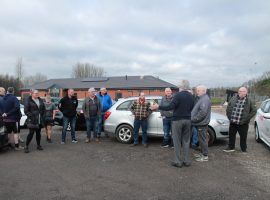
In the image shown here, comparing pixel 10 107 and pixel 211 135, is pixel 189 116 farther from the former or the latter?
pixel 10 107

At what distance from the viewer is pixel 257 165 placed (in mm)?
6527

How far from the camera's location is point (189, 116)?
6.38m

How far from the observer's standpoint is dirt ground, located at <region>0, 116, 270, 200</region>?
185 inches

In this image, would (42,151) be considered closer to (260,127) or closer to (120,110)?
(120,110)

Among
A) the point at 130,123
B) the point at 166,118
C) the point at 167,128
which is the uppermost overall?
the point at 166,118

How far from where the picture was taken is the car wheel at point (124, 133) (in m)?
9.09

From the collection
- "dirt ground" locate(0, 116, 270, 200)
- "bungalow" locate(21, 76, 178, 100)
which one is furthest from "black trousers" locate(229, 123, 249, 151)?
"bungalow" locate(21, 76, 178, 100)

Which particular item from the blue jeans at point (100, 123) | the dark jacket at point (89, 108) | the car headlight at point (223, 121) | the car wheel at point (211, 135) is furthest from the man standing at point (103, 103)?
the car headlight at point (223, 121)

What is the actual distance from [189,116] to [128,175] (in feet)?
6.21

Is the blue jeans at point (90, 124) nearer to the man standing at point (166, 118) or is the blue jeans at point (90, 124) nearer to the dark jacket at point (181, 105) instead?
the man standing at point (166, 118)

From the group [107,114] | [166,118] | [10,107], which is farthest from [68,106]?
[166,118]

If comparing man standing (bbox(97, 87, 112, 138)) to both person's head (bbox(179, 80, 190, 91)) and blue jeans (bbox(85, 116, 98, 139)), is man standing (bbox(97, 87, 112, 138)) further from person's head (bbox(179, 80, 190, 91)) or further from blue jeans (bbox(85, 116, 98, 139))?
person's head (bbox(179, 80, 190, 91))

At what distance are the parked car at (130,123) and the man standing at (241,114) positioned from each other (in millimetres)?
599

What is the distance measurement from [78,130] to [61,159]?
5665 millimetres
